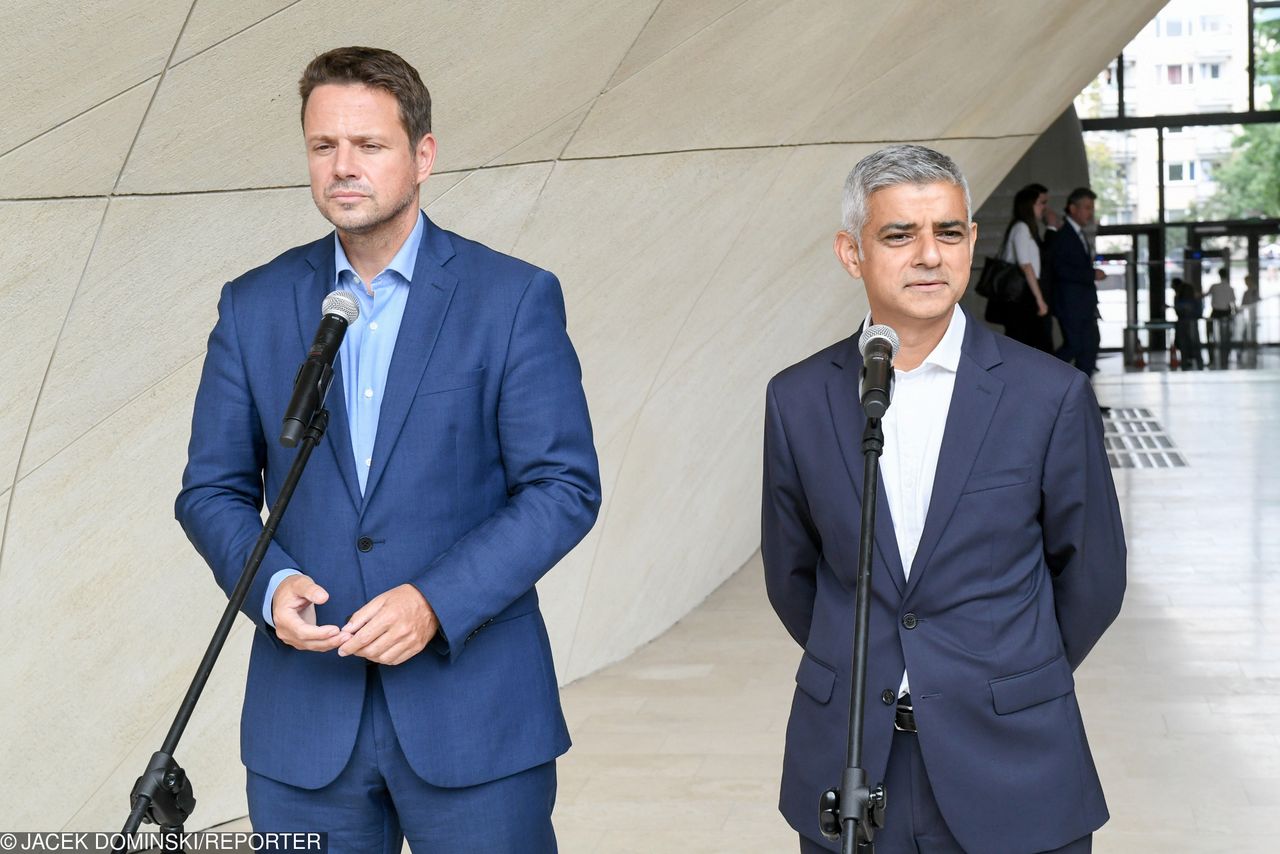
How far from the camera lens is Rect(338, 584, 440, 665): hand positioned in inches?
90.7

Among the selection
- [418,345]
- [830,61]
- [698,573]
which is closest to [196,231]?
[418,345]

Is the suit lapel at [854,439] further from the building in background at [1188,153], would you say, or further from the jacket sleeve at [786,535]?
the building in background at [1188,153]

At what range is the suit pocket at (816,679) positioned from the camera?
246cm

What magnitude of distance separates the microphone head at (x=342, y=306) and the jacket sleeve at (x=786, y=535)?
2.40 feet

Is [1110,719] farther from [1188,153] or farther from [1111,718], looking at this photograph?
[1188,153]

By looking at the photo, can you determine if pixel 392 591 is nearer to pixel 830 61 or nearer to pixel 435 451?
pixel 435 451

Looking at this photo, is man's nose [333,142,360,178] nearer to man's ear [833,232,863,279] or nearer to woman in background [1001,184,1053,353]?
man's ear [833,232,863,279]

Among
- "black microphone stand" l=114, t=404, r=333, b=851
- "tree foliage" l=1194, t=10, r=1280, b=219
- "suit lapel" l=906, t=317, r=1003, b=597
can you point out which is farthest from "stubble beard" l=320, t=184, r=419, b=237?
"tree foliage" l=1194, t=10, r=1280, b=219

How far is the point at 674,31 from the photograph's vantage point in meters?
5.18

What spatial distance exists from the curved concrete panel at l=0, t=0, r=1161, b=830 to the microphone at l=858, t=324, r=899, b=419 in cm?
202

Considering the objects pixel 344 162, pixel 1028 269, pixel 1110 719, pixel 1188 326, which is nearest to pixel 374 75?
pixel 344 162

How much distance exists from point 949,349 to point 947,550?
13.5 inches

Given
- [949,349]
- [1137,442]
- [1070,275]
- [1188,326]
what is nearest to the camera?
[949,349]

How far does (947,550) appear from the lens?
2.41 m
